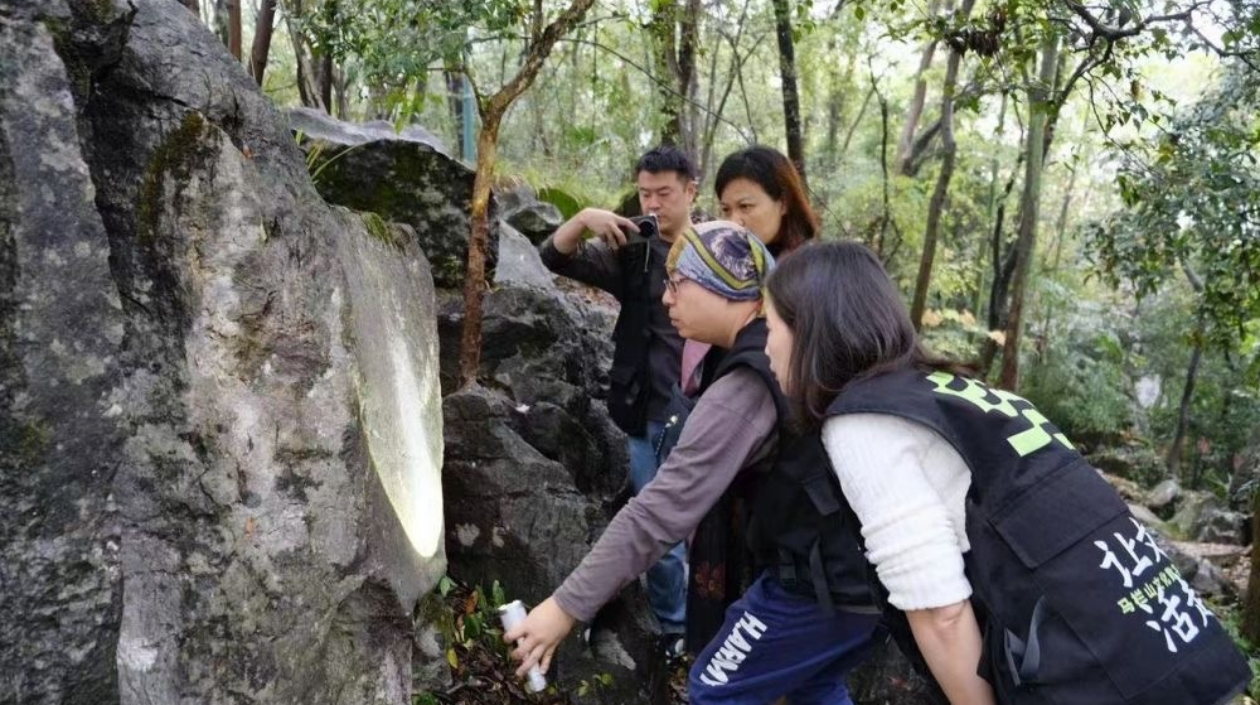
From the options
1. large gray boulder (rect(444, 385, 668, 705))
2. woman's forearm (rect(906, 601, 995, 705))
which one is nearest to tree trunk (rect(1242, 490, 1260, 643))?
large gray boulder (rect(444, 385, 668, 705))

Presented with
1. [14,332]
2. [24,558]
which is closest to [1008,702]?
[24,558]

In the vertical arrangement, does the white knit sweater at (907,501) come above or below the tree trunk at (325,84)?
below

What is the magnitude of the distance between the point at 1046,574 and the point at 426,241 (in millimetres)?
4671

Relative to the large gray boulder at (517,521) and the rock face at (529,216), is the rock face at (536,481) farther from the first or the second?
the rock face at (529,216)

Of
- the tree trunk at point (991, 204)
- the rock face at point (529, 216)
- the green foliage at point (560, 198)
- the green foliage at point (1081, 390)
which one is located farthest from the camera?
the green foliage at point (1081, 390)

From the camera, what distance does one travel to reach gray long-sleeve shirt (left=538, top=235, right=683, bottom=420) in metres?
4.19

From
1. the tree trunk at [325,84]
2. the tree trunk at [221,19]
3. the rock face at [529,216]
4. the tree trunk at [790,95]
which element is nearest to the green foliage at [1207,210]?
the tree trunk at [790,95]

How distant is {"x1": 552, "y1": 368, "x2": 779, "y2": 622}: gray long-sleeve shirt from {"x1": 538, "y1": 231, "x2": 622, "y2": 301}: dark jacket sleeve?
1.86 metres

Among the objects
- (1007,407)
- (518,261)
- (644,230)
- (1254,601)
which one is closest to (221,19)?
(518,261)

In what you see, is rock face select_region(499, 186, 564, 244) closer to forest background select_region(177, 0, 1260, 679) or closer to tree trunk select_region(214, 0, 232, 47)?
forest background select_region(177, 0, 1260, 679)

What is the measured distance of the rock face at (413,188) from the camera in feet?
18.6

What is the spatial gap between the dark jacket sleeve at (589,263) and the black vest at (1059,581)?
245 cm

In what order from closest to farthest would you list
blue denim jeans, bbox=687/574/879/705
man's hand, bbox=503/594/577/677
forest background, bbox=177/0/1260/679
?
man's hand, bbox=503/594/577/677 < blue denim jeans, bbox=687/574/879/705 < forest background, bbox=177/0/1260/679

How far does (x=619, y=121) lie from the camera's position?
10922mm
